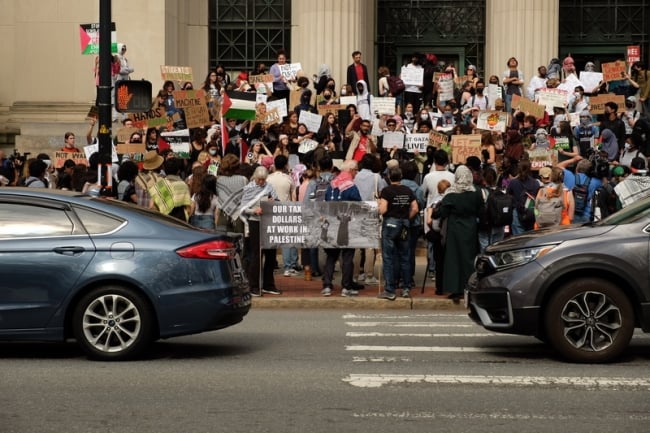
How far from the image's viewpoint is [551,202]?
16.6 m

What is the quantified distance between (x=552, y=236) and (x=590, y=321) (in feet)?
2.74

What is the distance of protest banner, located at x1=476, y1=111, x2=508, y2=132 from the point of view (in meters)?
22.3

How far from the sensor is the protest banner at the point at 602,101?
2294 centimetres

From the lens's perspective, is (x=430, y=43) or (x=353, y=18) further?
(x=430, y=43)

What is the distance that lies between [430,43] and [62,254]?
836 inches

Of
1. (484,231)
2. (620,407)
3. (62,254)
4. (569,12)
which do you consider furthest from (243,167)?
(569,12)

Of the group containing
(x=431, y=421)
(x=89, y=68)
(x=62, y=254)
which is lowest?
(x=431, y=421)

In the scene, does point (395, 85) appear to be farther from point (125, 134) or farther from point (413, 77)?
point (125, 134)

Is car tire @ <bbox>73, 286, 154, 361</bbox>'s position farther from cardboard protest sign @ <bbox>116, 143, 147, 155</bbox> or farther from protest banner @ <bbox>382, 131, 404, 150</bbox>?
protest banner @ <bbox>382, 131, 404, 150</bbox>

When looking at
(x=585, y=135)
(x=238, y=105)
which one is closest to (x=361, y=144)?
(x=238, y=105)

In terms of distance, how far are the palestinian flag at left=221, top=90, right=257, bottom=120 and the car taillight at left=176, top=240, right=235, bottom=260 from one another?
1073 centimetres

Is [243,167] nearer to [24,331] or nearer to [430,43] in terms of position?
[24,331]

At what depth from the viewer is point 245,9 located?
3064 cm

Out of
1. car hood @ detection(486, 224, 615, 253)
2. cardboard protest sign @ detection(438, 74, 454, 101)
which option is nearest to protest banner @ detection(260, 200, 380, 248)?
car hood @ detection(486, 224, 615, 253)
